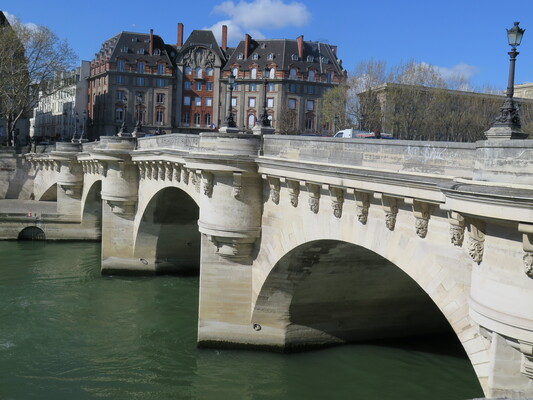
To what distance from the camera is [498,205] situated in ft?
28.0

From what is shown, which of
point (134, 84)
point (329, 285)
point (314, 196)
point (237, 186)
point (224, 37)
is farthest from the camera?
point (224, 37)

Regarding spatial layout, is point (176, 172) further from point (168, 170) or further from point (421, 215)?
point (421, 215)

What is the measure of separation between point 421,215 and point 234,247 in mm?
9366

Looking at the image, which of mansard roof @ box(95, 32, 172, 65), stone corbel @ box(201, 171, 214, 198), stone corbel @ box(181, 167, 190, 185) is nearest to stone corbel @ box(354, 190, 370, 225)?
stone corbel @ box(201, 171, 214, 198)

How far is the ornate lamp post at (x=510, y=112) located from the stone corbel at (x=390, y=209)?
3615 mm

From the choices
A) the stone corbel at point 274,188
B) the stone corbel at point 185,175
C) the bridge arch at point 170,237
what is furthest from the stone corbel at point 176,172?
the stone corbel at point 274,188

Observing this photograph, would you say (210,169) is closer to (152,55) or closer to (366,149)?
(366,149)

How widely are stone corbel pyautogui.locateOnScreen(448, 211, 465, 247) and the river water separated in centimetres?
907

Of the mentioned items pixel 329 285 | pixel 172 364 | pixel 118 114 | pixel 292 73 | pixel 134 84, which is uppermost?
pixel 292 73

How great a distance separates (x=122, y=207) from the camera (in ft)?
113

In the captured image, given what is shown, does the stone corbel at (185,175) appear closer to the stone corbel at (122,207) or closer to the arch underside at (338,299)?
the arch underside at (338,299)

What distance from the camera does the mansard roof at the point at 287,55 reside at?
283 feet

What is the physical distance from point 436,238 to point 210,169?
9.47m

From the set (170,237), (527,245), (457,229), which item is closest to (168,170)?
(170,237)
